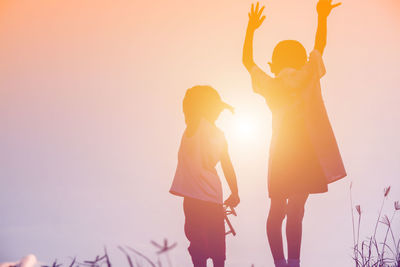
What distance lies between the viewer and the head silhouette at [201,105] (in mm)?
3961

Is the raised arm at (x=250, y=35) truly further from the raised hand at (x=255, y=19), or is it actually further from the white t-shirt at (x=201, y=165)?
the white t-shirt at (x=201, y=165)

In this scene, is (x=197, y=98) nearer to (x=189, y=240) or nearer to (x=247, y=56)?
(x=247, y=56)

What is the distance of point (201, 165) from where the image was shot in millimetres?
3812

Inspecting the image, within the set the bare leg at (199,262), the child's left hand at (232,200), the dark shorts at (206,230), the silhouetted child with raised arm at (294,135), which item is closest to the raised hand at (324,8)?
the silhouetted child with raised arm at (294,135)

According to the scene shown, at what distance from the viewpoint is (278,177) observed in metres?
3.34

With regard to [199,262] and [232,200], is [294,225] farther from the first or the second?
[199,262]

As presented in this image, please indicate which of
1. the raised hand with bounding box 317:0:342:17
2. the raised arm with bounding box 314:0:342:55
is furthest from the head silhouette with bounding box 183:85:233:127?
the raised hand with bounding box 317:0:342:17

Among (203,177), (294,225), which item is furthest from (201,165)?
(294,225)

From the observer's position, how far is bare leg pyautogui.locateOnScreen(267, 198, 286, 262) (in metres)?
3.28

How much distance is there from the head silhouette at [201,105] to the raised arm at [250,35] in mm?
449

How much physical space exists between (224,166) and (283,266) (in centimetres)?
99

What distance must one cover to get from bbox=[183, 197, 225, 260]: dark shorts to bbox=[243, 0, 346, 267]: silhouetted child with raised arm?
1.67ft

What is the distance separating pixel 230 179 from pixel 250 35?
1171mm

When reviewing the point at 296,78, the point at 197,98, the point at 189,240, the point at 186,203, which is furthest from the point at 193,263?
the point at 296,78
